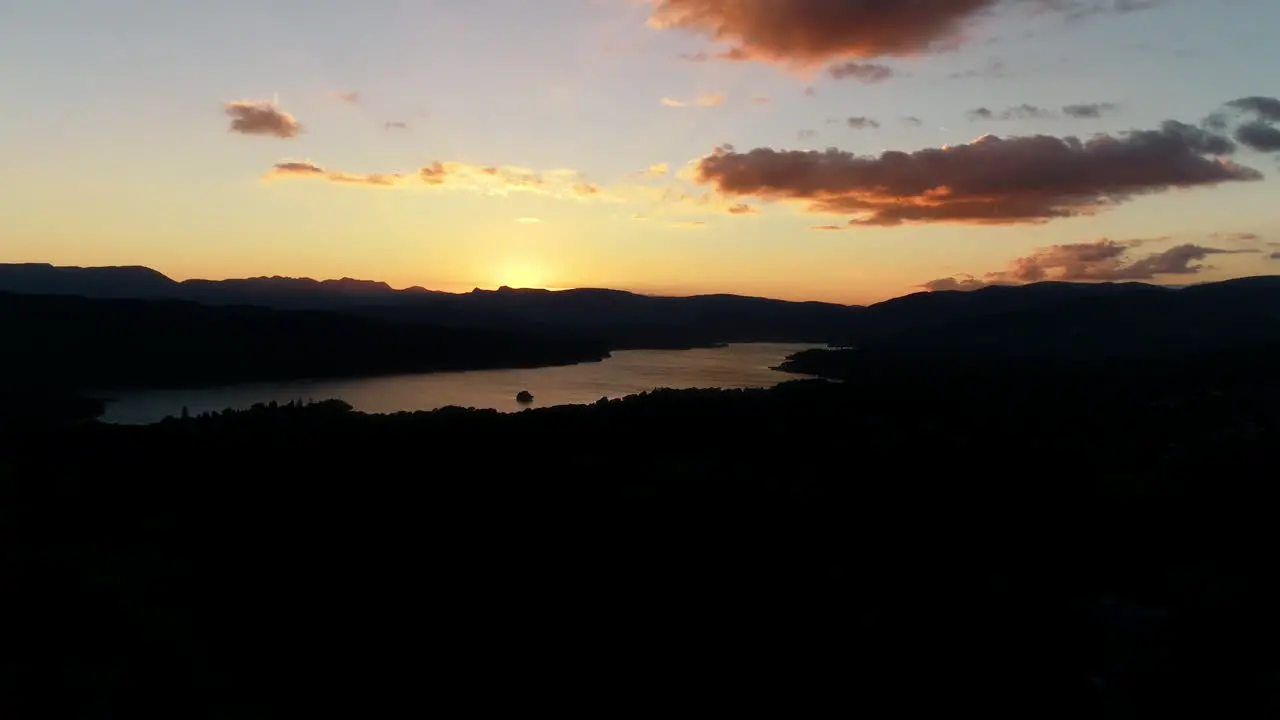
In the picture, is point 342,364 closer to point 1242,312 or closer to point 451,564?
point 451,564

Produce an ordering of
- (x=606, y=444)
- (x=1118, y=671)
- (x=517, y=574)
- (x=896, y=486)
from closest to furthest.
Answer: (x=1118, y=671) < (x=517, y=574) < (x=896, y=486) < (x=606, y=444)

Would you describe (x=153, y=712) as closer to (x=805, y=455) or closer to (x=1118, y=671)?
(x=1118, y=671)

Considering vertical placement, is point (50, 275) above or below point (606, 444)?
above

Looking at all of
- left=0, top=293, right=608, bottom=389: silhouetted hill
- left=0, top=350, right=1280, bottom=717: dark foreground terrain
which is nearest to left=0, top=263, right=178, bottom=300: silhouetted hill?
left=0, top=293, right=608, bottom=389: silhouetted hill

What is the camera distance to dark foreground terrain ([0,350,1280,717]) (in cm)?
1146

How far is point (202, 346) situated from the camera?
8475 centimetres

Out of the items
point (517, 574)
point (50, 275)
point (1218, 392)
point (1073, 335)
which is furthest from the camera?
point (50, 275)

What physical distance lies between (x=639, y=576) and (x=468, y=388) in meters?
61.2

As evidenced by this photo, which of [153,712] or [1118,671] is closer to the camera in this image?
[153,712]

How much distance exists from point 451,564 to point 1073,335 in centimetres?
11313

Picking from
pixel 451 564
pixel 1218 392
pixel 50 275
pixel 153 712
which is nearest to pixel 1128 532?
pixel 451 564

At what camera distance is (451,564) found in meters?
16.4

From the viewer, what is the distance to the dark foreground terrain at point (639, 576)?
1146cm

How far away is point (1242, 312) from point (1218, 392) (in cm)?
8187
